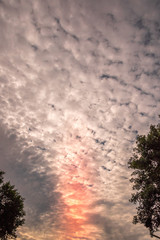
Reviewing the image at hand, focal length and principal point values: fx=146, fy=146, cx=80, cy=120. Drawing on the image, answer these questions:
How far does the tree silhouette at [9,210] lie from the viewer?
93.2ft

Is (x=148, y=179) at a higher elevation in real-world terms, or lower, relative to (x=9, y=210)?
higher

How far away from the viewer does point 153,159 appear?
20.2 metres

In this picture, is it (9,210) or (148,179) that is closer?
(148,179)

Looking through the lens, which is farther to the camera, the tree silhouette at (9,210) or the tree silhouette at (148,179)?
the tree silhouette at (9,210)

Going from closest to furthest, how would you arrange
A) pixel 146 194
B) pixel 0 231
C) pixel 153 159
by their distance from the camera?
pixel 146 194 → pixel 153 159 → pixel 0 231

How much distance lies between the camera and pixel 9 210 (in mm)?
28938

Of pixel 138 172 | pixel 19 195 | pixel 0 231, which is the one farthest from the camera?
pixel 19 195

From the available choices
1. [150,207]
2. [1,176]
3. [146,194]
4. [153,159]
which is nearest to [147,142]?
[153,159]

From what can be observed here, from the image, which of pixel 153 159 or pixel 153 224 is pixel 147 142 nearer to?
pixel 153 159

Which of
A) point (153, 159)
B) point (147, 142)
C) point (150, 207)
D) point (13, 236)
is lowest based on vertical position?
point (13, 236)

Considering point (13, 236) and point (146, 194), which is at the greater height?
point (146, 194)

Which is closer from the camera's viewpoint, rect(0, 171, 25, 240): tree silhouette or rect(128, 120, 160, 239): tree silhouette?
rect(128, 120, 160, 239): tree silhouette

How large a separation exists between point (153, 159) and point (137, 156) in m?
2.31

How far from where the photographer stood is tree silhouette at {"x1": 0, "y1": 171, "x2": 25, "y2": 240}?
2841cm
